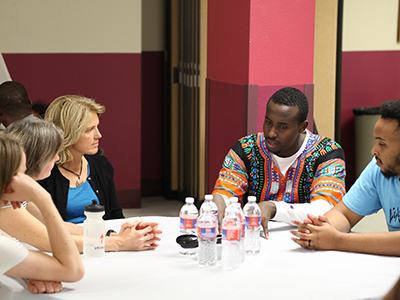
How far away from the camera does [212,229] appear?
1802 mm

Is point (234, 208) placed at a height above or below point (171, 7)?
below

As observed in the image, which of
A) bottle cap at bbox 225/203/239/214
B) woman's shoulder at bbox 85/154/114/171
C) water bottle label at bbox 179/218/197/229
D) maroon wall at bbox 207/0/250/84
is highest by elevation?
maroon wall at bbox 207/0/250/84

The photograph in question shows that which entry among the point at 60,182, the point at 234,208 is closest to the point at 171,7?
the point at 60,182

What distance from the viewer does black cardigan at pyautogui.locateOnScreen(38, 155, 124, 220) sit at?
2457 mm

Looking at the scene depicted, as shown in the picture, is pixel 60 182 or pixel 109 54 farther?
pixel 109 54

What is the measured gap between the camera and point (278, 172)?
2.66m

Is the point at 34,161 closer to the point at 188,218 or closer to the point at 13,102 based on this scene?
the point at 188,218

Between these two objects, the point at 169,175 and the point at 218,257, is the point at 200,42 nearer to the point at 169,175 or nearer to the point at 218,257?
the point at 169,175

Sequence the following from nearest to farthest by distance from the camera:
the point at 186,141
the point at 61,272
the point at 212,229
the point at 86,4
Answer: the point at 61,272, the point at 212,229, the point at 86,4, the point at 186,141

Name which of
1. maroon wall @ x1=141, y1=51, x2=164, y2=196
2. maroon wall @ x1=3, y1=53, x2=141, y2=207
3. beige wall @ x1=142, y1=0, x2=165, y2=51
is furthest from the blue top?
Result: beige wall @ x1=142, y1=0, x2=165, y2=51

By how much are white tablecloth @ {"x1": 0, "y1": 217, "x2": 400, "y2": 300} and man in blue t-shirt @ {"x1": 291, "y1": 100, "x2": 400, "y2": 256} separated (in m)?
0.04

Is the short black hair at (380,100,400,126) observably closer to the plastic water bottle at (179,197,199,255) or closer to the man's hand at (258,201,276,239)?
the man's hand at (258,201,276,239)

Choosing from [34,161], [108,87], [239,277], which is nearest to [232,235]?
[239,277]

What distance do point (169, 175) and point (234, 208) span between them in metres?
3.84
